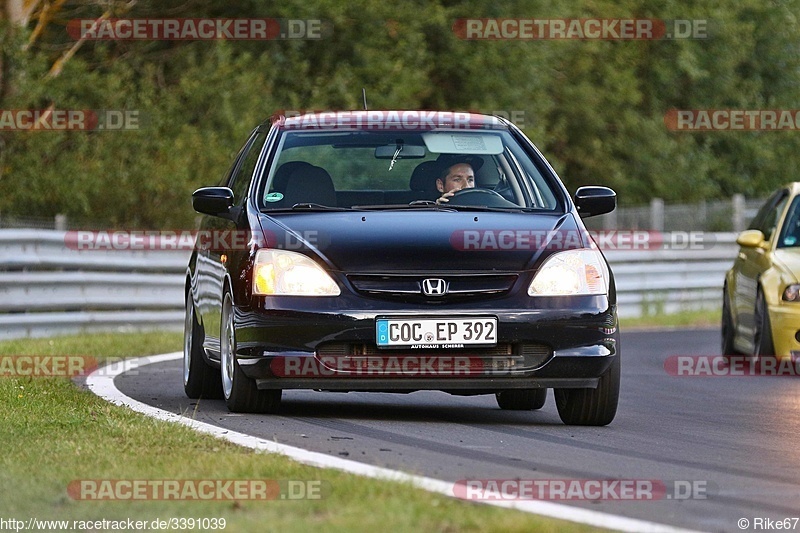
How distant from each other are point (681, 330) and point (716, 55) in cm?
2267

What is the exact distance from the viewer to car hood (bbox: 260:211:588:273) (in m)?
8.59

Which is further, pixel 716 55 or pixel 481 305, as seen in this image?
pixel 716 55

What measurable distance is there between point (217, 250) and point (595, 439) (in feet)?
8.47

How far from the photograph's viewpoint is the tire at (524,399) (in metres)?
10.0

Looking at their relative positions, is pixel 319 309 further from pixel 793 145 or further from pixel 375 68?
pixel 793 145

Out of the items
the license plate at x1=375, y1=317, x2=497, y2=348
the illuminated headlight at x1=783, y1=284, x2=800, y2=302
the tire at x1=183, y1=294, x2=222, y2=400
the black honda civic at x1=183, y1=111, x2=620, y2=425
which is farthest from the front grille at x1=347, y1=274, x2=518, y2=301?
the illuminated headlight at x1=783, y1=284, x2=800, y2=302

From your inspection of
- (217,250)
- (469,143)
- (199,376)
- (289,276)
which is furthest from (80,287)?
(289,276)

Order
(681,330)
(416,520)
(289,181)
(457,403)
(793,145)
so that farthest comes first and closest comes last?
(793,145)
(681,330)
(457,403)
(289,181)
(416,520)

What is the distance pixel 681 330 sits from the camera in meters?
20.9

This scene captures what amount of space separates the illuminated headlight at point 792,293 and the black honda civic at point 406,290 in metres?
4.27

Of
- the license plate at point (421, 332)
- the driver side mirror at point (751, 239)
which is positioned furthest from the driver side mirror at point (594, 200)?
the driver side mirror at point (751, 239)

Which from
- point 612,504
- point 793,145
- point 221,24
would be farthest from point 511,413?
point 793,145

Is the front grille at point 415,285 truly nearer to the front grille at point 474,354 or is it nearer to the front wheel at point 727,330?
the front grille at point 474,354

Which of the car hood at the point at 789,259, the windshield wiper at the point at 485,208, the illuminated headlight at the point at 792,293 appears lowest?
the illuminated headlight at the point at 792,293
